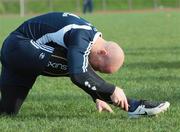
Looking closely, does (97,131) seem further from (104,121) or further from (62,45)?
(62,45)

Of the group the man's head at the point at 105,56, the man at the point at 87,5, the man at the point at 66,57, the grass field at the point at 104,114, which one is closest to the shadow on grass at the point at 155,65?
the grass field at the point at 104,114

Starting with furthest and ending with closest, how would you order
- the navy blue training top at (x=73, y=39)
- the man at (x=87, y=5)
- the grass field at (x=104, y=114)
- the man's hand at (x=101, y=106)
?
1. the man at (x=87, y=5)
2. the man's hand at (x=101, y=106)
3. the grass field at (x=104, y=114)
4. the navy blue training top at (x=73, y=39)

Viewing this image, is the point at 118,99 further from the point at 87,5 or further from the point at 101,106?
the point at 87,5

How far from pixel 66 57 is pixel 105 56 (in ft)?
1.25

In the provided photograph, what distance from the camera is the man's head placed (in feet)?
18.7

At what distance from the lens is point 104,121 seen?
600cm

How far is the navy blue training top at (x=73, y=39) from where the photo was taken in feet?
18.4

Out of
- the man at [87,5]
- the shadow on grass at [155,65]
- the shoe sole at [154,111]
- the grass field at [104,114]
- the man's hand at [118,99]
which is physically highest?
the man's hand at [118,99]

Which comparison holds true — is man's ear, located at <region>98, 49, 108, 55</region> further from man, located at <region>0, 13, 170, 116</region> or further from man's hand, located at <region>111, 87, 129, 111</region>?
man's hand, located at <region>111, 87, 129, 111</region>

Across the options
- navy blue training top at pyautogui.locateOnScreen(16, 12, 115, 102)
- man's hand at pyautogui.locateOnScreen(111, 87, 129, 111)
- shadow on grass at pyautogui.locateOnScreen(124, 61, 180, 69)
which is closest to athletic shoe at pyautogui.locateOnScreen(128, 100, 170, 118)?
man's hand at pyautogui.locateOnScreen(111, 87, 129, 111)

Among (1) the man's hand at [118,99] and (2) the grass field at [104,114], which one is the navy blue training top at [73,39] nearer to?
(1) the man's hand at [118,99]

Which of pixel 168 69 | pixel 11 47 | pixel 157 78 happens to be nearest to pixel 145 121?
pixel 11 47

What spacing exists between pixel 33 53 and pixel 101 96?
2.45 feet

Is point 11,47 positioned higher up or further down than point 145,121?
higher up
